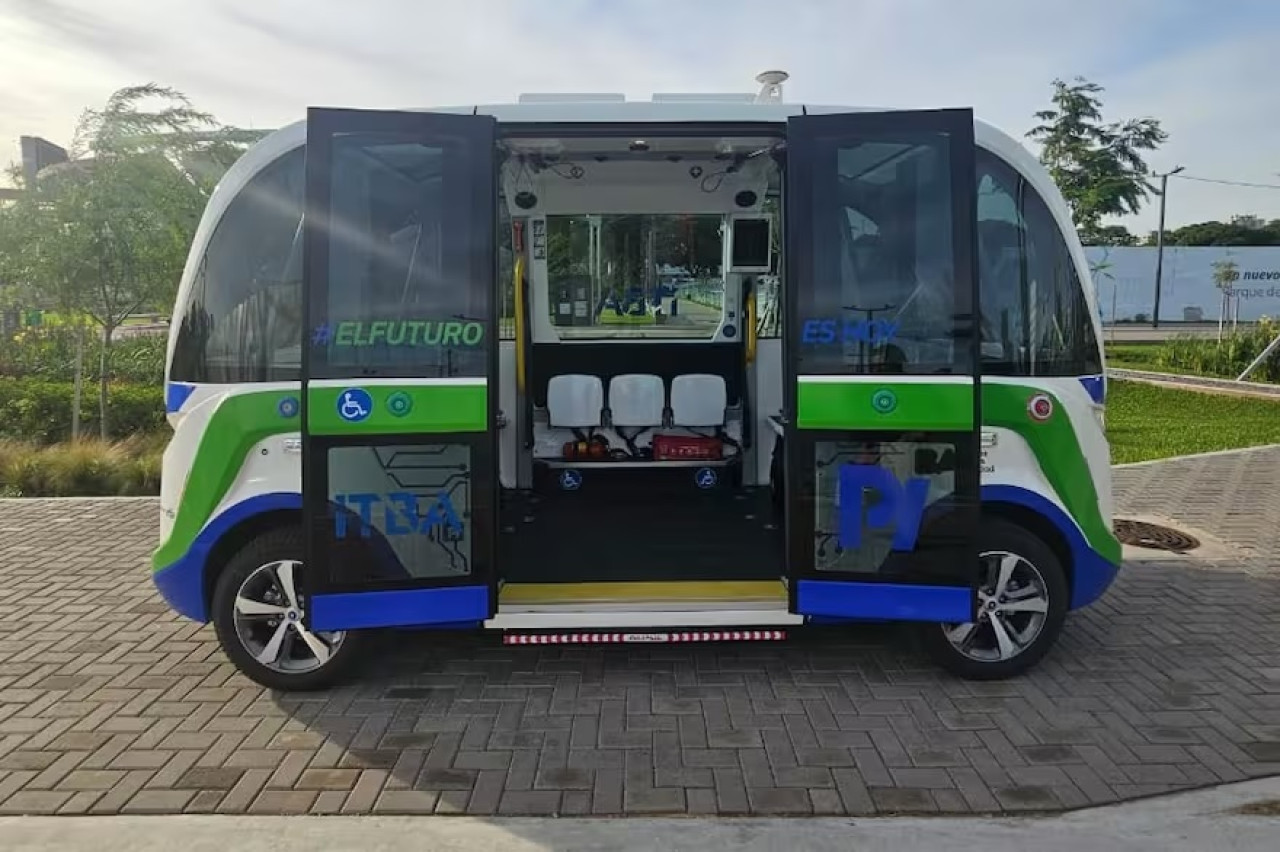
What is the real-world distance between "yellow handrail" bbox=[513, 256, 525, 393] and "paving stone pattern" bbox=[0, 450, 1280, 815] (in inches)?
85.7

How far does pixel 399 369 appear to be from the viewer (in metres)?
3.92

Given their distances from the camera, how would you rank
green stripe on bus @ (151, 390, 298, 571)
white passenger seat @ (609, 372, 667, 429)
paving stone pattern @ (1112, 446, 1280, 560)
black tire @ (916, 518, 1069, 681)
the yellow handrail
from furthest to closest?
paving stone pattern @ (1112, 446, 1280, 560), white passenger seat @ (609, 372, 667, 429), the yellow handrail, black tire @ (916, 518, 1069, 681), green stripe on bus @ (151, 390, 298, 571)

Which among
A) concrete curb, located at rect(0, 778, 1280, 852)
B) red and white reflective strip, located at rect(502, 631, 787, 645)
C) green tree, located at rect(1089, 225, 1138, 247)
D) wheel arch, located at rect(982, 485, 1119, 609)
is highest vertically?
green tree, located at rect(1089, 225, 1138, 247)

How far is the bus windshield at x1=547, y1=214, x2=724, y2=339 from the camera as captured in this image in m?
6.73

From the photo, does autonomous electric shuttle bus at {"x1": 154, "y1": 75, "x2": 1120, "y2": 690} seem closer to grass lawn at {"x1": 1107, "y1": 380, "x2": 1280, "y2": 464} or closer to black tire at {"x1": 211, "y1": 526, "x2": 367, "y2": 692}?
black tire at {"x1": 211, "y1": 526, "x2": 367, "y2": 692}

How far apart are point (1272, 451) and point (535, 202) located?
851cm

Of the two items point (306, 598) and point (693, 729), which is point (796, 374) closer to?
point (693, 729)

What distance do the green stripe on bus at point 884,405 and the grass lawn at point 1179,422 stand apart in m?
7.10

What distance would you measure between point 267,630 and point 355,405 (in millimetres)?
1230

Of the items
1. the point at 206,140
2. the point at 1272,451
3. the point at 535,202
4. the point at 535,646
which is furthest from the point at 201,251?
the point at 1272,451

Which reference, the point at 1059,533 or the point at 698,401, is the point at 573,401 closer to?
the point at 698,401

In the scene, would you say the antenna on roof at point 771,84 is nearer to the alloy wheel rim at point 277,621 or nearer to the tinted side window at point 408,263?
the tinted side window at point 408,263

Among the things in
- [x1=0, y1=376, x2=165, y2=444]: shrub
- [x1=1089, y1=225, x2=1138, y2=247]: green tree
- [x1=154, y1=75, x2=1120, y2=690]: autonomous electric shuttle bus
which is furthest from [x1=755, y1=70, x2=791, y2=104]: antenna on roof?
[x1=1089, y1=225, x2=1138, y2=247]: green tree

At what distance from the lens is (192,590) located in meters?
4.24
